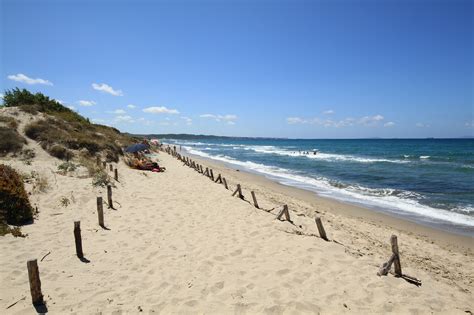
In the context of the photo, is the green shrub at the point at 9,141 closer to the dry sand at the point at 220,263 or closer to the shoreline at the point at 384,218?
the dry sand at the point at 220,263

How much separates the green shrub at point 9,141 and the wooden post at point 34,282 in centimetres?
1490

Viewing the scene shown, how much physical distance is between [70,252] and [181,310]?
4134mm

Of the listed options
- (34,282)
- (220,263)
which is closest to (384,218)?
(220,263)

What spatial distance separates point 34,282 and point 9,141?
15880 mm

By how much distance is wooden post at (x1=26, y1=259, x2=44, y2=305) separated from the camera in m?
5.64

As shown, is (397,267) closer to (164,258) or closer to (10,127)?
(164,258)

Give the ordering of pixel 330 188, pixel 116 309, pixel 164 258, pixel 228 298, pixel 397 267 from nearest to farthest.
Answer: pixel 116 309
pixel 228 298
pixel 397 267
pixel 164 258
pixel 330 188

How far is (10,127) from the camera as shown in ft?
64.0

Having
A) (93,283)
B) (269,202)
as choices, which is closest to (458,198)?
(269,202)

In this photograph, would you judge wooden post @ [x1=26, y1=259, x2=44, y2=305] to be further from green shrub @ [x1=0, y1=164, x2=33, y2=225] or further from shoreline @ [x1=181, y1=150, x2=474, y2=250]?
shoreline @ [x1=181, y1=150, x2=474, y2=250]

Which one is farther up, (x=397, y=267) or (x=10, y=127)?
(x=10, y=127)

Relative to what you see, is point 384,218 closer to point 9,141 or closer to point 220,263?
point 220,263

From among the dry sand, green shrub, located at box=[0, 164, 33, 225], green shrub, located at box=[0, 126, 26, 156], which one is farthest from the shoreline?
green shrub, located at box=[0, 126, 26, 156]

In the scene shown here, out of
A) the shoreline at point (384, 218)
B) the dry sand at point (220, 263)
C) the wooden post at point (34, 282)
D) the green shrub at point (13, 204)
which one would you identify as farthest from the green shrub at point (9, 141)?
the shoreline at point (384, 218)
